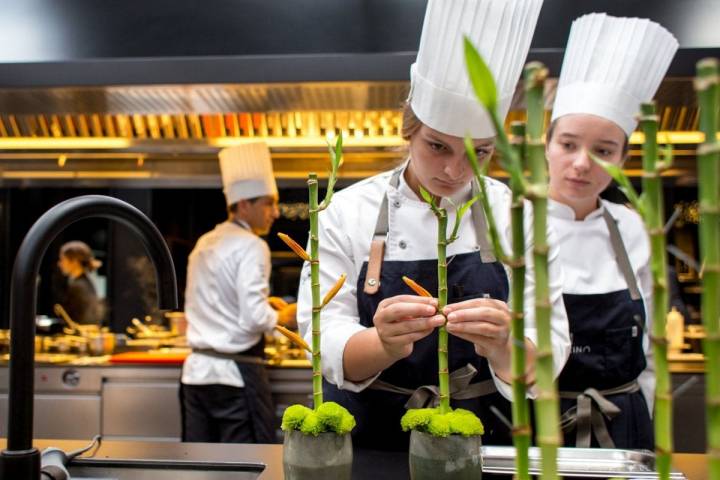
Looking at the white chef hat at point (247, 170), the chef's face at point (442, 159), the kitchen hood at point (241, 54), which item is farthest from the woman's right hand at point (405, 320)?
the white chef hat at point (247, 170)

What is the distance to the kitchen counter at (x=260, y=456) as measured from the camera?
1.18 meters

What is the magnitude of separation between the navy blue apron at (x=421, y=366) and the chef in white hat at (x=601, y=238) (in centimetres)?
37

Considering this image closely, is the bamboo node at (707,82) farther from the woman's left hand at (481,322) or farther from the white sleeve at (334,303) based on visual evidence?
the white sleeve at (334,303)

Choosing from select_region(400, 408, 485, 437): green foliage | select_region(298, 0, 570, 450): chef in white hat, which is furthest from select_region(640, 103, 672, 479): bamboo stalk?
select_region(298, 0, 570, 450): chef in white hat

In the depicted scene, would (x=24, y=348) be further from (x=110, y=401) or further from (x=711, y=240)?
(x=110, y=401)

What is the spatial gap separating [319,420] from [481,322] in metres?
0.32

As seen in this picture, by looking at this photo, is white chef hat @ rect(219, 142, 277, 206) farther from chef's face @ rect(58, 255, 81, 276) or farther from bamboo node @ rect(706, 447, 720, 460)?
bamboo node @ rect(706, 447, 720, 460)

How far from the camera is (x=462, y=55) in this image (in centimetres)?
142

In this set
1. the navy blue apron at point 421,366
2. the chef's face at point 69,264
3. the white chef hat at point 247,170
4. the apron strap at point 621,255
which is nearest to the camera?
the navy blue apron at point 421,366

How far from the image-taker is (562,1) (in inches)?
115

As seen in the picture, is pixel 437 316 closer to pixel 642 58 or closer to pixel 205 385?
pixel 642 58

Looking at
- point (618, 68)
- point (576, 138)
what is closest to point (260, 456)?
point (576, 138)

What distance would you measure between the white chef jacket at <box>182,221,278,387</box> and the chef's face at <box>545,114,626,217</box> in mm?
1846

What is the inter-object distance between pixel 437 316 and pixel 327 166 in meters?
3.36
